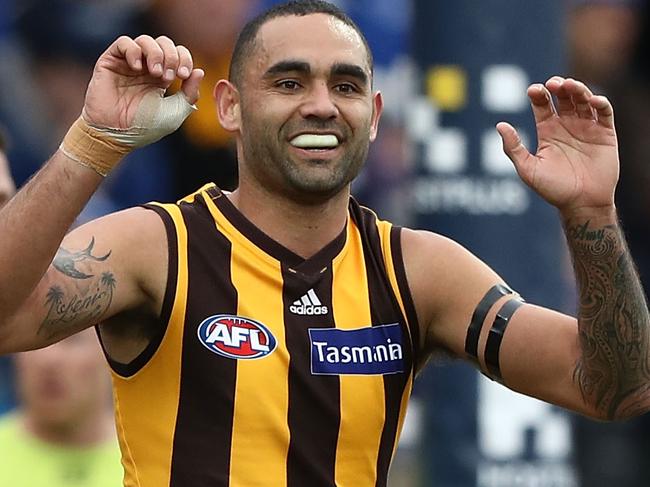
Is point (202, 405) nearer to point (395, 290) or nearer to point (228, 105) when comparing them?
point (395, 290)

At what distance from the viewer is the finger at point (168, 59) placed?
4383mm

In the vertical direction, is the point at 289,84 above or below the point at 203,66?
below

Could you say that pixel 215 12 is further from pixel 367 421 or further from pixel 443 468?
pixel 367 421

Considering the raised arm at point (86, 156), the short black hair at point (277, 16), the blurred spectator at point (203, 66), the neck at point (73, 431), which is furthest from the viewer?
the blurred spectator at point (203, 66)

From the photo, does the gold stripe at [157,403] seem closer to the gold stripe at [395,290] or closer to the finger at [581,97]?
the gold stripe at [395,290]

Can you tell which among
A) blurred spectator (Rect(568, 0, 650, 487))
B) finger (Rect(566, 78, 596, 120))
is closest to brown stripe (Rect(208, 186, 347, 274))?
finger (Rect(566, 78, 596, 120))

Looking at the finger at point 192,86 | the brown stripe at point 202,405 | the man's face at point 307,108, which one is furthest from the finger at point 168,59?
the brown stripe at point 202,405

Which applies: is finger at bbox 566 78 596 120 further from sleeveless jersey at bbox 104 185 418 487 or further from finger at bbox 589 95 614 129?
sleeveless jersey at bbox 104 185 418 487

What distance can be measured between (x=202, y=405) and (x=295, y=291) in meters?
0.43

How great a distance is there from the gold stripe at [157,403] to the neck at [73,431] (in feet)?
7.77

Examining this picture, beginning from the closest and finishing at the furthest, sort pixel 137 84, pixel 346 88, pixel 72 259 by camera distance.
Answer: pixel 137 84 < pixel 72 259 < pixel 346 88

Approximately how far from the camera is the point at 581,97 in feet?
15.1

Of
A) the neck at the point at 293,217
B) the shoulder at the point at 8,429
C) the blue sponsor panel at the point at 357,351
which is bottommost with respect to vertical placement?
the shoulder at the point at 8,429

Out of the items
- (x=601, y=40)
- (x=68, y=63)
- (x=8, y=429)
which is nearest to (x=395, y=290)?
(x=8, y=429)
